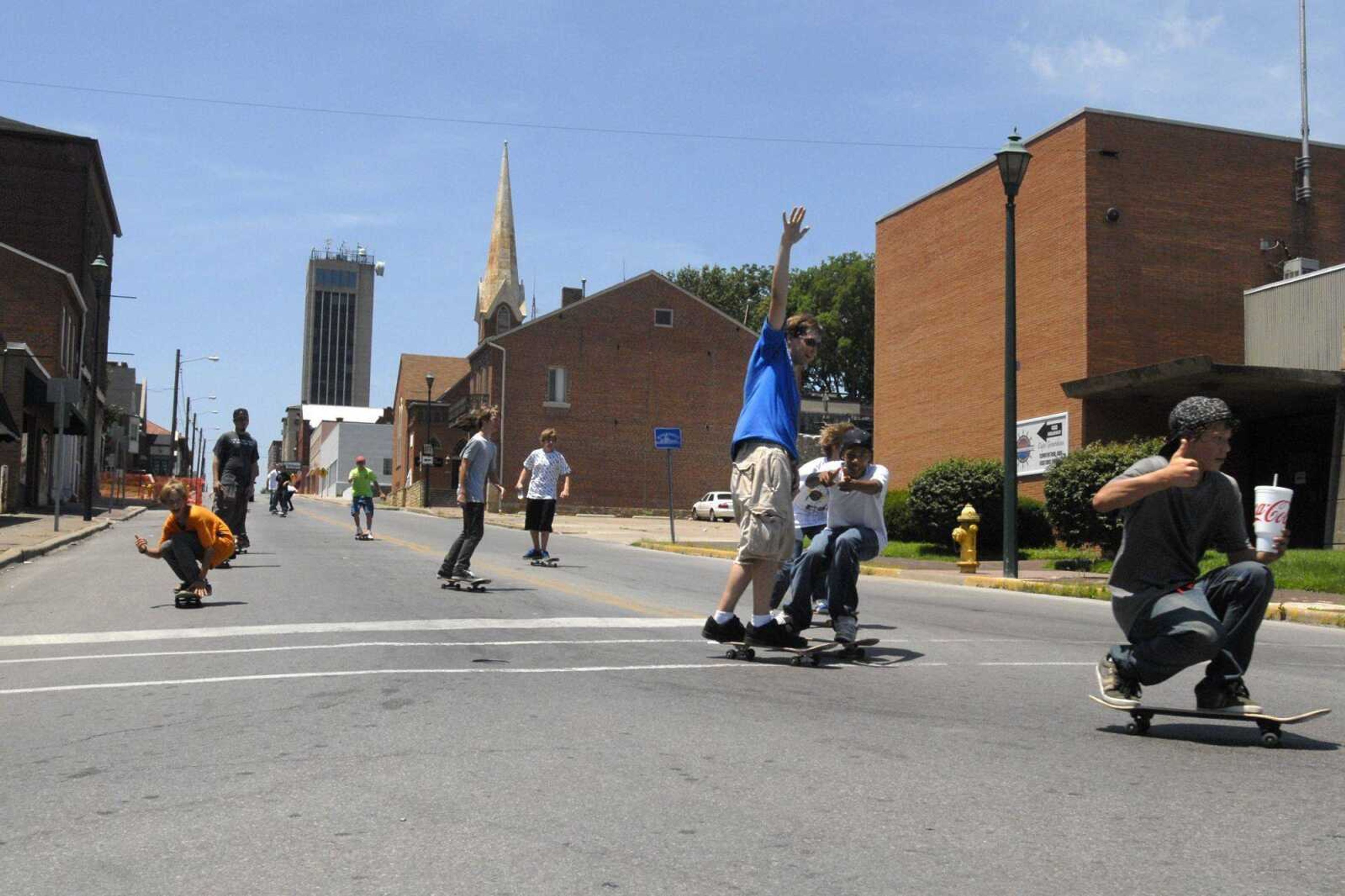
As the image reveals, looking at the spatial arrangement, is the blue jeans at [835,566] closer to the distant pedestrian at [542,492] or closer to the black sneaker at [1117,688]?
the black sneaker at [1117,688]

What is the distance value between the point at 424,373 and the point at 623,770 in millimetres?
102877

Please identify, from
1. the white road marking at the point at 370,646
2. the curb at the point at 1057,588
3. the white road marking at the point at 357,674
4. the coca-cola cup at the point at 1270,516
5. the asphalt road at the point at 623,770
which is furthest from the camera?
the curb at the point at 1057,588

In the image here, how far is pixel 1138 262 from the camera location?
26.7 meters

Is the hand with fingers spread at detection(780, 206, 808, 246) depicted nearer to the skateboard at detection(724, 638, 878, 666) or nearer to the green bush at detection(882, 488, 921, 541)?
the skateboard at detection(724, 638, 878, 666)

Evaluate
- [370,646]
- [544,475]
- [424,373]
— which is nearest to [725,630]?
[370,646]

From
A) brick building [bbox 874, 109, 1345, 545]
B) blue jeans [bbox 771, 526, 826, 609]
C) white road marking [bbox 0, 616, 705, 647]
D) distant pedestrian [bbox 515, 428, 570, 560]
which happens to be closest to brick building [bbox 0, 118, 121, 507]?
distant pedestrian [bbox 515, 428, 570, 560]

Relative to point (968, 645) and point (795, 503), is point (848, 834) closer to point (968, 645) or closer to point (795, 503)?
Answer: point (968, 645)

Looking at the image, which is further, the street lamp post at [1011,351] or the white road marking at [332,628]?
the street lamp post at [1011,351]

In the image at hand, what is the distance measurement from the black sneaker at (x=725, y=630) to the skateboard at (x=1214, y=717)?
7.93 ft

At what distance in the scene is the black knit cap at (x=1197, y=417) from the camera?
5230mm

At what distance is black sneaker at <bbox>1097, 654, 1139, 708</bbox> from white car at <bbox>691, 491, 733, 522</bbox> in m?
48.3

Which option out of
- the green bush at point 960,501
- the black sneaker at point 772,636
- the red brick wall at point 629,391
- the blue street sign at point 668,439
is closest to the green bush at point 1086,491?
the green bush at point 960,501

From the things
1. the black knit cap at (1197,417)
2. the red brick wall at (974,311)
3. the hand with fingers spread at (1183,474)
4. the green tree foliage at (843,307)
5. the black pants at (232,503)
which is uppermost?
the green tree foliage at (843,307)

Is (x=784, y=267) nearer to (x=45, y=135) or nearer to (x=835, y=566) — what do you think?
(x=835, y=566)
